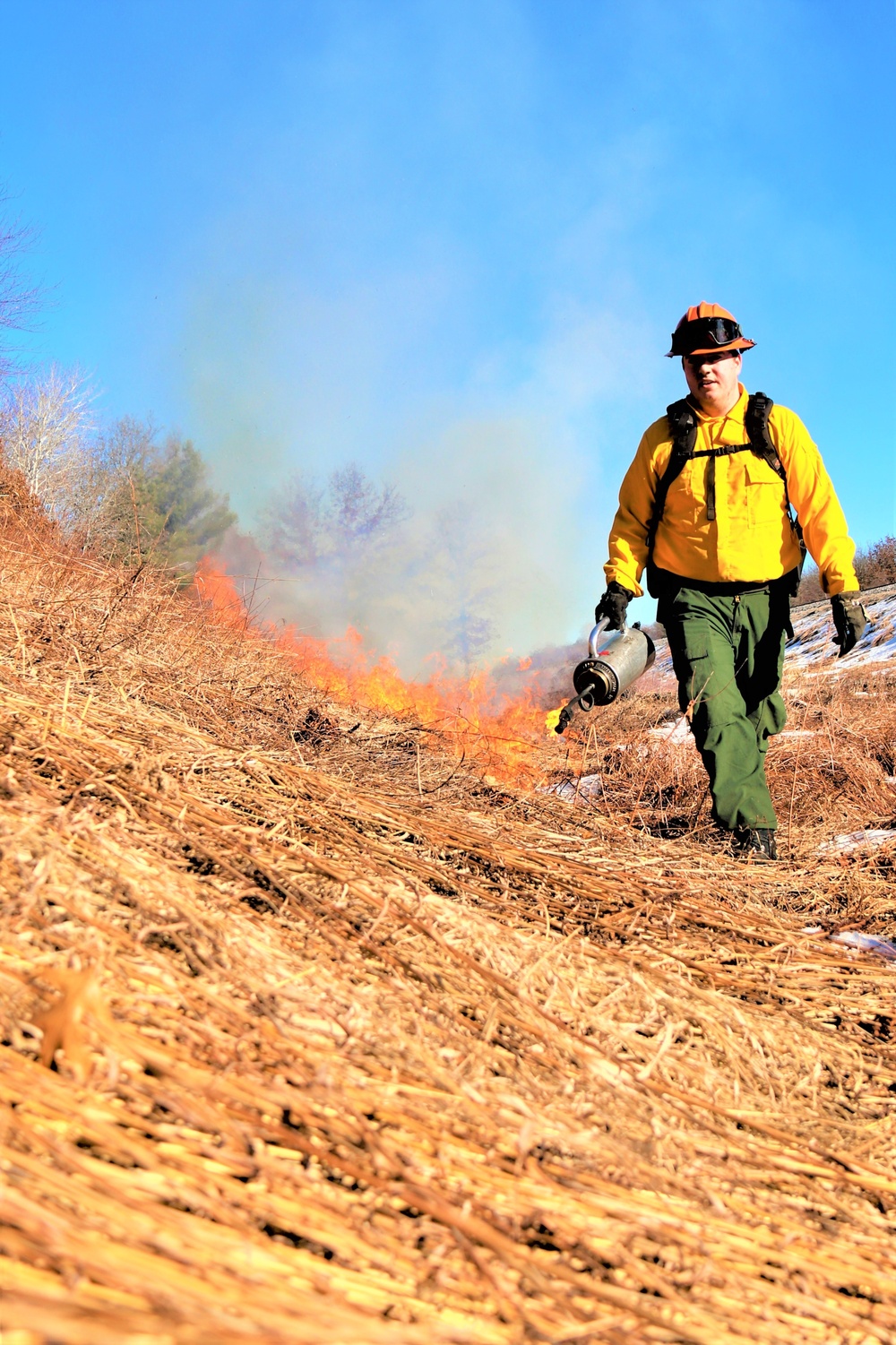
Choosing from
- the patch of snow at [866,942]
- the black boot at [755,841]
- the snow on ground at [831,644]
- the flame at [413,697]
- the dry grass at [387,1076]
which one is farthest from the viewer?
the snow on ground at [831,644]

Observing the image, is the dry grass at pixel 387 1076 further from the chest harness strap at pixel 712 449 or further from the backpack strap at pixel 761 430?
the backpack strap at pixel 761 430

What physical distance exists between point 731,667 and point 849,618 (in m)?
0.53

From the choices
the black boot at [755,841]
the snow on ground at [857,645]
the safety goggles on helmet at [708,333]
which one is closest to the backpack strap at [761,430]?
the safety goggles on helmet at [708,333]

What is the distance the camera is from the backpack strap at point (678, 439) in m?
3.84

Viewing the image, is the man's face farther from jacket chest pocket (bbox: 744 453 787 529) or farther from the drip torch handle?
the drip torch handle

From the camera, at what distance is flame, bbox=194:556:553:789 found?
4953 mm

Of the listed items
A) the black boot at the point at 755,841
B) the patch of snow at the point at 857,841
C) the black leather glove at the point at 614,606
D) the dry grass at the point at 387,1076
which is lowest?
the dry grass at the point at 387,1076

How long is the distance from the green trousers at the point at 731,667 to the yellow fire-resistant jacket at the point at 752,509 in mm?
135

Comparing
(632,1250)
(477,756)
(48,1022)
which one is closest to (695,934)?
(632,1250)

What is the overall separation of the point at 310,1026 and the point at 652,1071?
64cm

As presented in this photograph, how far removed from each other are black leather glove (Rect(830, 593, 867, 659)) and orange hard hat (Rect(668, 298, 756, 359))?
1.21 m

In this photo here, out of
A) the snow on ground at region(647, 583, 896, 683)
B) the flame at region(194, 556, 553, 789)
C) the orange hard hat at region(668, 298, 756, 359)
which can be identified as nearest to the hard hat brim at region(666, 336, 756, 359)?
the orange hard hat at region(668, 298, 756, 359)

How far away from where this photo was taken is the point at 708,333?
378cm

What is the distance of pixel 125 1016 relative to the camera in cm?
121
